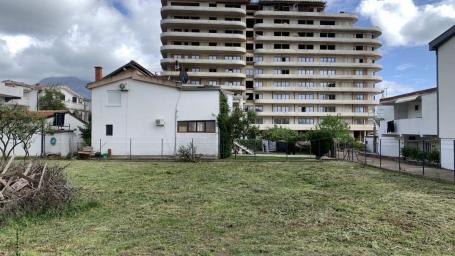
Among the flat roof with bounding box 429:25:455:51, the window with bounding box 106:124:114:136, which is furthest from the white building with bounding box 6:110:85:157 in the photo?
the flat roof with bounding box 429:25:455:51

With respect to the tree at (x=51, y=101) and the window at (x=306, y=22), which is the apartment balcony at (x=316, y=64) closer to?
the window at (x=306, y=22)

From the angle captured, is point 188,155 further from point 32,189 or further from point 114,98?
point 32,189

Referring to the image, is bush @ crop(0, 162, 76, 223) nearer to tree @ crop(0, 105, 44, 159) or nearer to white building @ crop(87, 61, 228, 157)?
tree @ crop(0, 105, 44, 159)

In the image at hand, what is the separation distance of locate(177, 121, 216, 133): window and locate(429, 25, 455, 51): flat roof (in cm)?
1569

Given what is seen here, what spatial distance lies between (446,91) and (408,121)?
12.9m

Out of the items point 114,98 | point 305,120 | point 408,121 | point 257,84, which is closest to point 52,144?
point 114,98

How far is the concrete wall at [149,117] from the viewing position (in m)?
28.5

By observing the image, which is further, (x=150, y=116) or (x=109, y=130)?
(x=109, y=130)

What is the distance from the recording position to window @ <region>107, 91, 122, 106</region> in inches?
1164

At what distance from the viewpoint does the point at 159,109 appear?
29.1m

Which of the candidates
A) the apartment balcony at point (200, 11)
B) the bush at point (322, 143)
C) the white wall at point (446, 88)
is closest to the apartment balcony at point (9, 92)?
the bush at point (322, 143)

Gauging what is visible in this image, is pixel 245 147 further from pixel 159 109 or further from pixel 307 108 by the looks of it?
pixel 307 108

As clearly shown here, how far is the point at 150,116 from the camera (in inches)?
1150

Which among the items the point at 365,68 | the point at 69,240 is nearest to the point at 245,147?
the point at 69,240
